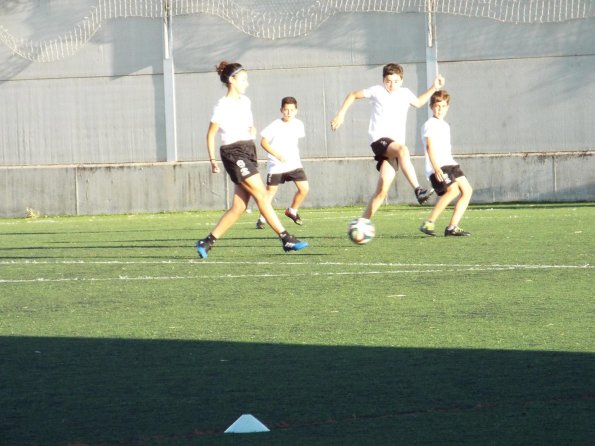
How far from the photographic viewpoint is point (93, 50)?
25.7 metres

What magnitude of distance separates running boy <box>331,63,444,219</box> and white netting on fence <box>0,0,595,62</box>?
931cm

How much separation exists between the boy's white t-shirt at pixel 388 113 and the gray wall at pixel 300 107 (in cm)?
828

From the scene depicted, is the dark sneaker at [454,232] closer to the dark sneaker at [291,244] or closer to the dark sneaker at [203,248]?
the dark sneaker at [291,244]

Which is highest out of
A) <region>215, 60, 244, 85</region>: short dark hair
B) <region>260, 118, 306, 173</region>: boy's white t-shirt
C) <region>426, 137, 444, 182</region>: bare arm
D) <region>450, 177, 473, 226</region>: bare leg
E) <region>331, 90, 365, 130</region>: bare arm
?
<region>215, 60, 244, 85</region>: short dark hair

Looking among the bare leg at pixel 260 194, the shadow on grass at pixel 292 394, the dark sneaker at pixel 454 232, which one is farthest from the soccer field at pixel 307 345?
the dark sneaker at pixel 454 232

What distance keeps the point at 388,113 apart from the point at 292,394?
978 cm

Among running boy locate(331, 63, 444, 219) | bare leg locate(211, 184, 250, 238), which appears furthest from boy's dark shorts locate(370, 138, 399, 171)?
bare leg locate(211, 184, 250, 238)

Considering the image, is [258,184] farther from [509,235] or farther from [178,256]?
[509,235]

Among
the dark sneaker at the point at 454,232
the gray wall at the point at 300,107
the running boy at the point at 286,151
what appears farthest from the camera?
the gray wall at the point at 300,107

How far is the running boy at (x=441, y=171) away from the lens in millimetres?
14812

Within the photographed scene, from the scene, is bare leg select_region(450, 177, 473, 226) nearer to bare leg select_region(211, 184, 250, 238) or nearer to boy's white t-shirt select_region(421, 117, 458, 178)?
boy's white t-shirt select_region(421, 117, 458, 178)

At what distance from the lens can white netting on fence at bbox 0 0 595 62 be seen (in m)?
24.2

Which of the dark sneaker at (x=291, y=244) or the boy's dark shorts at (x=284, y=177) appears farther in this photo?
the boy's dark shorts at (x=284, y=177)

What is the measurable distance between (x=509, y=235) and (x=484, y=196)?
8.87 meters
